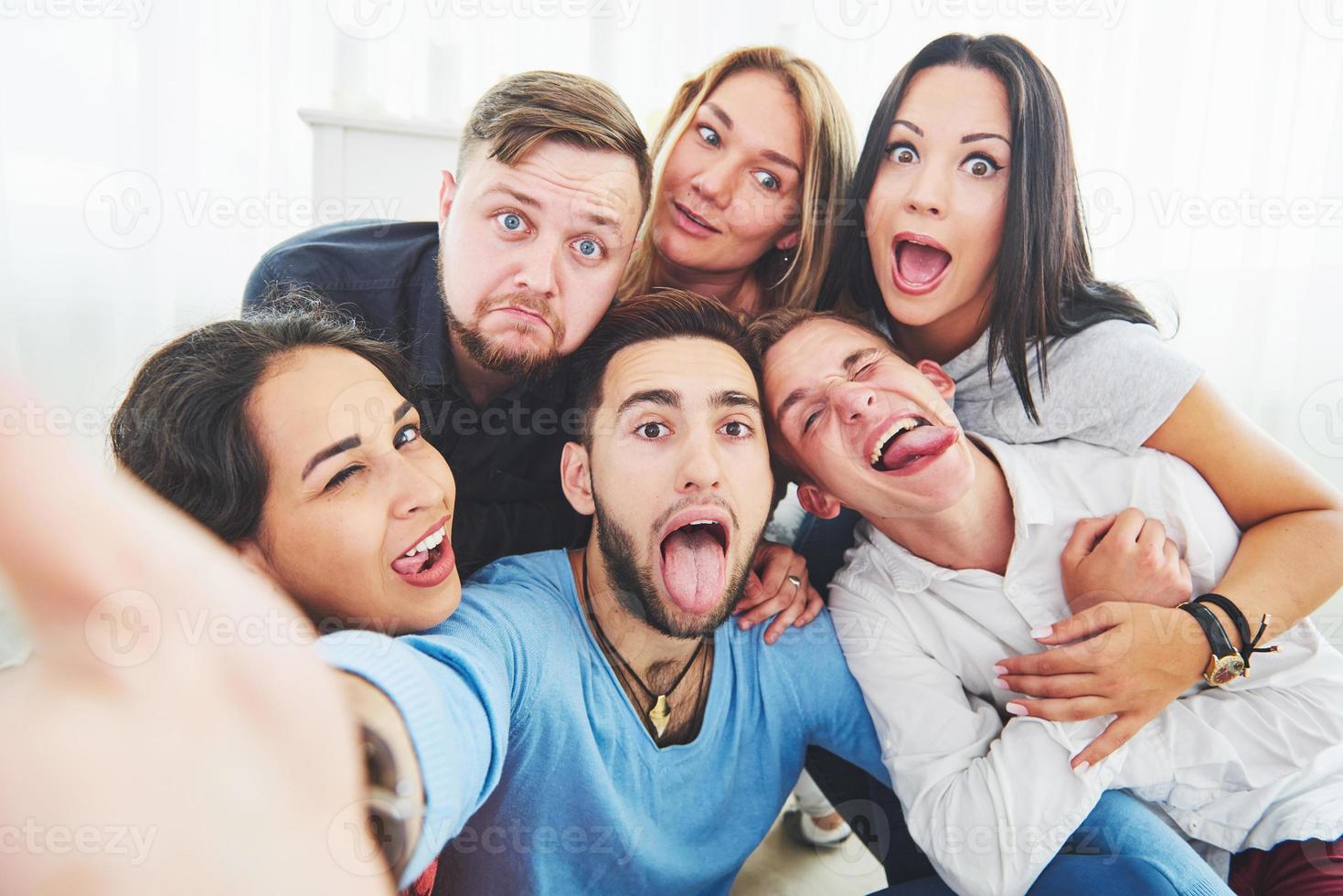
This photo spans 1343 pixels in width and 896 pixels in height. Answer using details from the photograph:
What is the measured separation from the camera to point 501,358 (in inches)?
44.8

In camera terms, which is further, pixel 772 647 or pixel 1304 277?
pixel 1304 277

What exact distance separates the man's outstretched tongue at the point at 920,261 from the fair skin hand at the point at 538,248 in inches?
16.3

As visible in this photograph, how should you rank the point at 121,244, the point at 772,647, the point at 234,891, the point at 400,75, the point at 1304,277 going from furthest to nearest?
the point at 1304,277 → the point at 400,75 → the point at 121,244 → the point at 772,647 → the point at 234,891

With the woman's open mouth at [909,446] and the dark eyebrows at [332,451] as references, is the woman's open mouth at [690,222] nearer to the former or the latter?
the woman's open mouth at [909,446]

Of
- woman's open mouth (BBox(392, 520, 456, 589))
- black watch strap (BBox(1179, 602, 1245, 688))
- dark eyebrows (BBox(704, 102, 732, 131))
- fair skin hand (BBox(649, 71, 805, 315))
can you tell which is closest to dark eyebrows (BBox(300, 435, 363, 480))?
woman's open mouth (BBox(392, 520, 456, 589))

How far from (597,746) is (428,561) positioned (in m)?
0.27

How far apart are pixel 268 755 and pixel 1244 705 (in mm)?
1088

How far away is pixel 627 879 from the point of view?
1009 millimetres

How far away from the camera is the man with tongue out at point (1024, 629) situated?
39.3 inches

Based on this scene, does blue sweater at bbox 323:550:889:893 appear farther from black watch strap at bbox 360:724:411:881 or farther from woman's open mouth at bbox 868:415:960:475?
woman's open mouth at bbox 868:415:960:475

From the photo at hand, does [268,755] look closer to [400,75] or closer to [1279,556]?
[1279,556]

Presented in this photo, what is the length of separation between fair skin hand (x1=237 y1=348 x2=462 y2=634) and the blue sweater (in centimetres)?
6

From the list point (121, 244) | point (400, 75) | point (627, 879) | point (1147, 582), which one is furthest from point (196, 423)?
point (400, 75)

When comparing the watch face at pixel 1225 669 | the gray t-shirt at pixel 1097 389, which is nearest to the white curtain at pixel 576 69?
the gray t-shirt at pixel 1097 389
